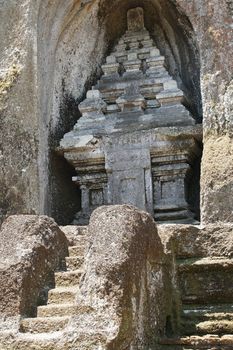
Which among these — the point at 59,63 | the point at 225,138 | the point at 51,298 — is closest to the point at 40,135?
the point at 59,63

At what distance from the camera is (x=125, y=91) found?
9875 mm

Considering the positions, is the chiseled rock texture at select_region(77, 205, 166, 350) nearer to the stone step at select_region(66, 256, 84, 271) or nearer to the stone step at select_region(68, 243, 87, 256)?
the stone step at select_region(66, 256, 84, 271)

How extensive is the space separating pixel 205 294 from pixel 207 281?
12 cm

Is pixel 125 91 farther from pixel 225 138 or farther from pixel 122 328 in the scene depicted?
pixel 122 328

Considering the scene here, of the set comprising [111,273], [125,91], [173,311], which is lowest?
[173,311]

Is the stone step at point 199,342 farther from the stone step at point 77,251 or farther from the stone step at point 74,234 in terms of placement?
the stone step at point 74,234

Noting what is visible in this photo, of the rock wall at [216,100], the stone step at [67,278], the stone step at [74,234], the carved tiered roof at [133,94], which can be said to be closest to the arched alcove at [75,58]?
the carved tiered roof at [133,94]

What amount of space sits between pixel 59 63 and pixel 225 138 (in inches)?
119

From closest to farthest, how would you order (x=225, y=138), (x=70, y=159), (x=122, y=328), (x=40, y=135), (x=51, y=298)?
(x=122, y=328)
(x=51, y=298)
(x=225, y=138)
(x=40, y=135)
(x=70, y=159)

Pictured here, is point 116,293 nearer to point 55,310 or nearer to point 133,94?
point 55,310

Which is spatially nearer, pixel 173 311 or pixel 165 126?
pixel 173 311

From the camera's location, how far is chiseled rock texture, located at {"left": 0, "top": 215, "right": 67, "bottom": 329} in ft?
18.1

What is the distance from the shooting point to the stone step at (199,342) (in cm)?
548

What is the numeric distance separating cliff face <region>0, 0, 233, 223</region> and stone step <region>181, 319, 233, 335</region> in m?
1.88
